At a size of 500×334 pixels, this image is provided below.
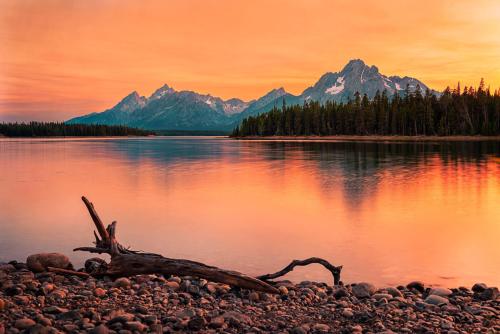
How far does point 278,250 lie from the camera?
55.2 ft

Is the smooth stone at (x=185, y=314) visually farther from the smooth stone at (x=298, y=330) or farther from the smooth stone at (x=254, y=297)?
the smooth stone at (x=298, y=330)

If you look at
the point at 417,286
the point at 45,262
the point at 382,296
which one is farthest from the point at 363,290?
the point at 45,262

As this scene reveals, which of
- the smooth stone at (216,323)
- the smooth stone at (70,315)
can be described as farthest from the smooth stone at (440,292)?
the smooth stone at (70,315)

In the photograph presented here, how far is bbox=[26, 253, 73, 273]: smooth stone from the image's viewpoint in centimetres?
1308

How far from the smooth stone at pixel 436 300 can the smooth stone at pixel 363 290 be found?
1.32 metres

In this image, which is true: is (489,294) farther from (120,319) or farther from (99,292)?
(99,292)

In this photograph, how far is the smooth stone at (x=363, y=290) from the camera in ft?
36.7

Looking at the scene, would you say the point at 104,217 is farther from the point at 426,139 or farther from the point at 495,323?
the point at 426,139

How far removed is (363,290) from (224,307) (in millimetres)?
3612

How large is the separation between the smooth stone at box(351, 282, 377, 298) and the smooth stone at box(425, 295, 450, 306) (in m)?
1.32

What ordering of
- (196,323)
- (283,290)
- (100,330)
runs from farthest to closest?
(283,290) < (196,323) < (100,330)

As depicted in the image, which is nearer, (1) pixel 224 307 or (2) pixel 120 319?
(2) pixel 120 319

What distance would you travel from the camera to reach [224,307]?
33.4 ft

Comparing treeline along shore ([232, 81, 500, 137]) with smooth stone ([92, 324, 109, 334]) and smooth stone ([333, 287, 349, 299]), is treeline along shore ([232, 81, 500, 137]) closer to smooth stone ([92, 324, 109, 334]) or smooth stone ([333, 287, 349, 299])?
smooth stone ([333, 287, 349, 299])
